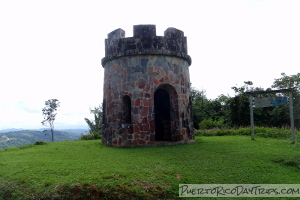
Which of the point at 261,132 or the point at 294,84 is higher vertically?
the point at 294,84

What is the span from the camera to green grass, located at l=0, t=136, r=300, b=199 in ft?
14.4

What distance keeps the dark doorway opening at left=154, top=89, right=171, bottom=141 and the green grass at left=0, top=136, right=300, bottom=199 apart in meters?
4.02

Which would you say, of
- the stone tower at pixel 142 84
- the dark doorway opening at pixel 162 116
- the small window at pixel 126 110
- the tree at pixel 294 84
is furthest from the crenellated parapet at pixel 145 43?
the tree at pixel 294 84

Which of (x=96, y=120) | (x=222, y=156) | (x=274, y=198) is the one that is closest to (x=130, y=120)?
(x=222, y=156)

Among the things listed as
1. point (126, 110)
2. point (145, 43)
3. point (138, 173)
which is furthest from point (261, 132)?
point (138, 173)

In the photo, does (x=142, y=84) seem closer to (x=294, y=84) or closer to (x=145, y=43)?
(x=145, y=43)

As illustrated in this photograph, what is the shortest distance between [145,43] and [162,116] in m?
3.78

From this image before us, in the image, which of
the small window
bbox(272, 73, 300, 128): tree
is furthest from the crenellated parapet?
bbox(272, 73, 300, 128): tree

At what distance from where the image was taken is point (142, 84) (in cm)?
890

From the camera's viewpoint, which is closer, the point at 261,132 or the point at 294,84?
the point at 261,132

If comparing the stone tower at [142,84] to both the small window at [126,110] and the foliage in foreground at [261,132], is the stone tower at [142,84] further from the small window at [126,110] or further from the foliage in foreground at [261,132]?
the foliage in foreground at [261,132]

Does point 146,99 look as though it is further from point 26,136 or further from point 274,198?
point 26,136

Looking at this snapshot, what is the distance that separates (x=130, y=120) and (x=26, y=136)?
3871 centimetres

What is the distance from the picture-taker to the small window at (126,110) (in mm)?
9230
